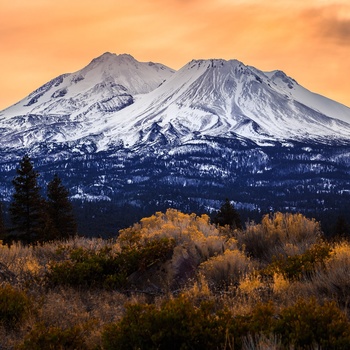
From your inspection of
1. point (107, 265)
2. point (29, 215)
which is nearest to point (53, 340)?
point (107, 265)

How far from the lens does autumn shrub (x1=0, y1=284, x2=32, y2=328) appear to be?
23.3 ft

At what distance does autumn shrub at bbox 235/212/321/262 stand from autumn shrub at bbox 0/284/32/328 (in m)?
5.31

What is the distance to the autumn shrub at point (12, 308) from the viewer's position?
7102 millimetres

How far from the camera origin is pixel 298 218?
12.0 metres

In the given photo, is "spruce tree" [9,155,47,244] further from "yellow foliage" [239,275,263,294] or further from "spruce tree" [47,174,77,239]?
"yellow foliage" [239,275,263,294]

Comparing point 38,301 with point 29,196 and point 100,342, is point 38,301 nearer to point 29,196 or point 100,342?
point 100,342

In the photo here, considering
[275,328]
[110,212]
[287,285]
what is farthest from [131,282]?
[110,212]

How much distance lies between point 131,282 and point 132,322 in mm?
3828

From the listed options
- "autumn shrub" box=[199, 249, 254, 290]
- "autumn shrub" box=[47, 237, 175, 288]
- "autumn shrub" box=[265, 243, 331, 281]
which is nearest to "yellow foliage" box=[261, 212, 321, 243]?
"autumn shrub" box=[199, 249, 254, 290]

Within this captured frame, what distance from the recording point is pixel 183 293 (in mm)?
7504

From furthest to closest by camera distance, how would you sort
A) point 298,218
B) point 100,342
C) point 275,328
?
point 298,218 → point 100,342 → point 275,328

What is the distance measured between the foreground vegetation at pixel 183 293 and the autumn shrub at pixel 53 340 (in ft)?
0.04

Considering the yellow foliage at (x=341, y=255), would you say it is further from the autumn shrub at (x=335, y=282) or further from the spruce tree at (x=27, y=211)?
the spruce tree at (x=27, y=211)

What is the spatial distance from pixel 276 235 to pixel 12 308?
6.58m
